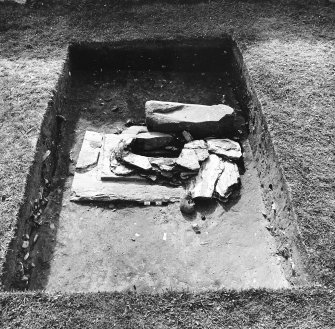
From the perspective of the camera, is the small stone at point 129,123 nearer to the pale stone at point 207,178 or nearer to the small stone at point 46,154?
the small stone at point 46,154

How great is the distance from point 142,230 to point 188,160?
1170mm

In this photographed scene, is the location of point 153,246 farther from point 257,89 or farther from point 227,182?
point 257,89

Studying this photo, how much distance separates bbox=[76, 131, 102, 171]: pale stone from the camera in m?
5.73

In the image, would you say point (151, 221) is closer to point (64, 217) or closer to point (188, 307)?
point (64, 217)

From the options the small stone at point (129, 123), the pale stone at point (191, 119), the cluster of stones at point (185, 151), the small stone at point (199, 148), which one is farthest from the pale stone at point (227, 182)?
the small stone at point (129, 123)

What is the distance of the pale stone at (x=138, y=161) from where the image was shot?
217 inches

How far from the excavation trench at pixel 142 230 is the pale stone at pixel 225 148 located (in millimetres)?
238

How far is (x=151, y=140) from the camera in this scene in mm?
5781

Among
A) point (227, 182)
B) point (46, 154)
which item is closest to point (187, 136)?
point (227, 182)

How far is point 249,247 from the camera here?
488 centimetres

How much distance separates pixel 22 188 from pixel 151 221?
1612 mm

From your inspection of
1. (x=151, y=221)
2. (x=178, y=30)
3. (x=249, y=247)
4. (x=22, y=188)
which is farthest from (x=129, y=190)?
(x=178, y=30)

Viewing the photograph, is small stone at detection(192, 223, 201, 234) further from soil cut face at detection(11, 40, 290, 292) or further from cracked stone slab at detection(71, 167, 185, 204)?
cracked stone slab at detection(71, 167, 185, 204)

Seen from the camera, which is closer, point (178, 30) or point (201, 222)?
point (201, 222)
